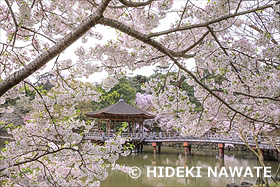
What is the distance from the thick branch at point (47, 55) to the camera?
1505 mm

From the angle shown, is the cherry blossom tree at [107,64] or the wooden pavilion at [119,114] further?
the wooden pavilion at [119,114]

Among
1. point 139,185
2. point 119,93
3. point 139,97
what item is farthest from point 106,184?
point 139,97

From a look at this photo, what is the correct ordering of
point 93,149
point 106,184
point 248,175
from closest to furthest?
point 93,149 → point 106,184 → point 248,175

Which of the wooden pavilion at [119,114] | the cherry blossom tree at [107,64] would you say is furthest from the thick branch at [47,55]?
the wooden pavilion at [119,114]

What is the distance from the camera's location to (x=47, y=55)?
152cm

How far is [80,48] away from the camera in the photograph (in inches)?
101

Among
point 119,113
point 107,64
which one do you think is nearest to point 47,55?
point 107,64

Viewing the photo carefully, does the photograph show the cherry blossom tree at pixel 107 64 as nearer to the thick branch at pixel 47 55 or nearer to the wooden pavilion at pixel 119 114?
the thick branch at pixel 47 55

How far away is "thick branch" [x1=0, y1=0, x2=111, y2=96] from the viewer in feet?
4.94

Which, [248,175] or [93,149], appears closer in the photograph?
[93,149]

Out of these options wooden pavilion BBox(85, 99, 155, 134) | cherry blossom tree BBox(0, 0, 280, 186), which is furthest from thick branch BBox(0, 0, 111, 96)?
wooden pavilion BBox(85, 99, 155, 134)

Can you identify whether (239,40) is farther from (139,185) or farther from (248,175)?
(248,175)

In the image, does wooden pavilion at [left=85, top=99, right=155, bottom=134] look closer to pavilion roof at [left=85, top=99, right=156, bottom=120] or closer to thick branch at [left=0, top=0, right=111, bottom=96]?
pavilion roof at [left=85, top=99, right=156, bottom=120]

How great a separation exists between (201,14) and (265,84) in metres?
0.89
